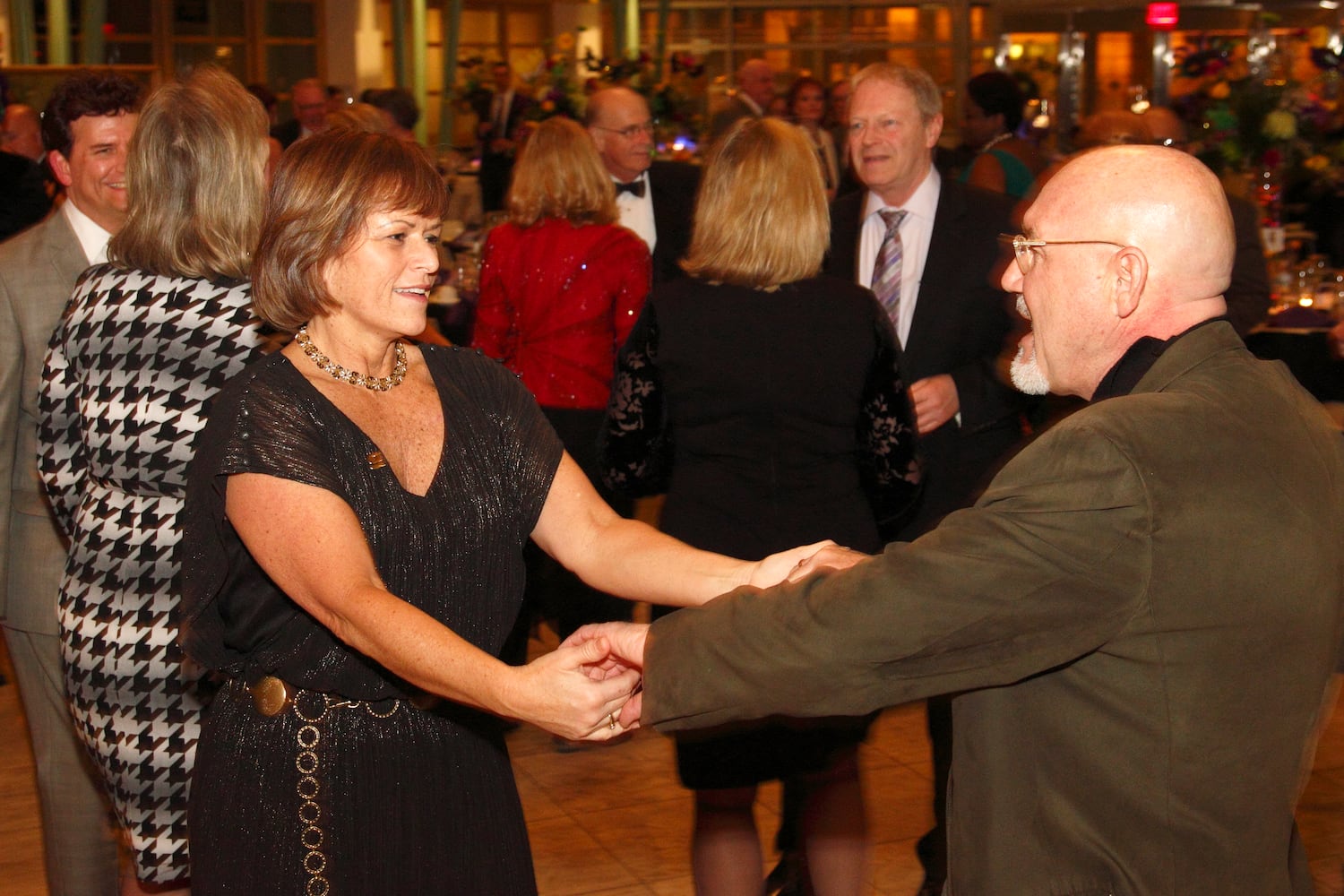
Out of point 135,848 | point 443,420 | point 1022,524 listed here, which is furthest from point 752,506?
point 1022,524

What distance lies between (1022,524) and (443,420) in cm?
101

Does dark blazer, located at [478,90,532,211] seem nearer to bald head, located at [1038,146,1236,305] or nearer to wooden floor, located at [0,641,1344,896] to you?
wooden floor, located at [0,641,1344,896]

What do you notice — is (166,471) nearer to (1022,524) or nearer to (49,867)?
(49,867)

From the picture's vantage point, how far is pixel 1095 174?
74.2 inches

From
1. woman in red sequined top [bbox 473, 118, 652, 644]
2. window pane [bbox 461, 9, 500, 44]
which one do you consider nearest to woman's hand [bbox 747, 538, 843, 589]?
woman in red sequined top [bbox 473, 118, 652, 644]

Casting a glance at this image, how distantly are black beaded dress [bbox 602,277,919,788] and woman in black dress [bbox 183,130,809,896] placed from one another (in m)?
1.06

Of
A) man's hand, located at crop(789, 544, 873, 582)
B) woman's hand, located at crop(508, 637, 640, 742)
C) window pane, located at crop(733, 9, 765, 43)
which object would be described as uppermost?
window pane, located at crop(733, 9, 765, 43)

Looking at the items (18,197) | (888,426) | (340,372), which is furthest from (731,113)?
(340,372)

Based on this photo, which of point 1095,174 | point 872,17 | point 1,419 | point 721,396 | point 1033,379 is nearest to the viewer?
point 1095,174

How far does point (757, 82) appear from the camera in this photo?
9.59m

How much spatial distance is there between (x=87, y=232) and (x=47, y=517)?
623 mm

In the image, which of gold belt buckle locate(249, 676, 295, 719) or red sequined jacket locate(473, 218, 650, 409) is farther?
red sequined jacket locate(473, 218, 650, 409)

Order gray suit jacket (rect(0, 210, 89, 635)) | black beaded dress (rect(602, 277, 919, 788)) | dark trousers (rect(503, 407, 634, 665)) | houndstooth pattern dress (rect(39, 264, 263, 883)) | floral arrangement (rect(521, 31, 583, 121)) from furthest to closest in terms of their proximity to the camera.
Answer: floral arrangement (rect(521, 31, 583, 121)) → dark trousers (rect(503, 407, 634, 665)) → black beaded dress (rect(602, 277, 919, 788)) → gray suit jacket (rect(0, 210, 89, 635)) → houndstooth pattern dress (rect(39, 264, 263, 883))

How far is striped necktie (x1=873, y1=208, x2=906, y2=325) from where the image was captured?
3.96 m
